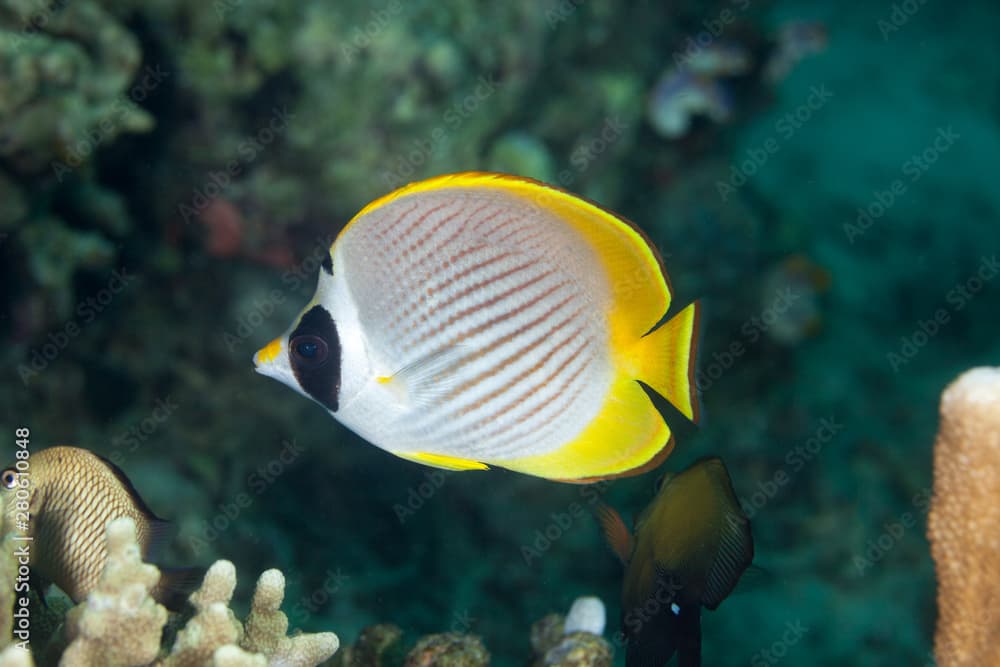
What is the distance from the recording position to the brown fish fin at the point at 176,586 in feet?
5.58

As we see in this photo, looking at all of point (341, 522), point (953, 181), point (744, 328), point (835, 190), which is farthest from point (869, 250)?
point (341, 522)

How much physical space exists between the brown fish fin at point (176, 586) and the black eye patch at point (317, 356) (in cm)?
63

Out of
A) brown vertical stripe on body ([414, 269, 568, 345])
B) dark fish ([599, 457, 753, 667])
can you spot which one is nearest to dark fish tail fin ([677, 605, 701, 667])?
dark fish ([599, 457, 753, 667])

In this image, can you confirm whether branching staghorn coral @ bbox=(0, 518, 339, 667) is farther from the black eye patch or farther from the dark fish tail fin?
the dark fish tail fin

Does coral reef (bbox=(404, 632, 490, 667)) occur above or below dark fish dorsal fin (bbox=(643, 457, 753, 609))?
below

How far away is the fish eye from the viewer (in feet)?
4.82

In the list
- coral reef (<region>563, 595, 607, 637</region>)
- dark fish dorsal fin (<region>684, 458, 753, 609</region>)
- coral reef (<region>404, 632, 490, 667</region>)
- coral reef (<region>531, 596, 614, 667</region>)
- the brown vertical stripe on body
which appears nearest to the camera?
the brown vertical stripe on body

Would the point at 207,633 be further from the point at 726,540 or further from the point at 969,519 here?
the point at 969,519

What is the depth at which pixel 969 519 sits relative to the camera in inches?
71.5

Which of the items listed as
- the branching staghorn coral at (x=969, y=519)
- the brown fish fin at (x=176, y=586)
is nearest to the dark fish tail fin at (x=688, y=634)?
the branching staghorn coral at (x=969, y=519)

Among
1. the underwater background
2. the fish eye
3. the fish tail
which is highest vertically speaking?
the fish eye

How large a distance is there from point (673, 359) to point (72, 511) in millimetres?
1361

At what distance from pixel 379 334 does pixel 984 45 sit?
29.1ft

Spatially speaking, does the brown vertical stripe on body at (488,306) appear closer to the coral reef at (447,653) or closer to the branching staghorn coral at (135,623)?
the branching staghorn coral at (135,623)
